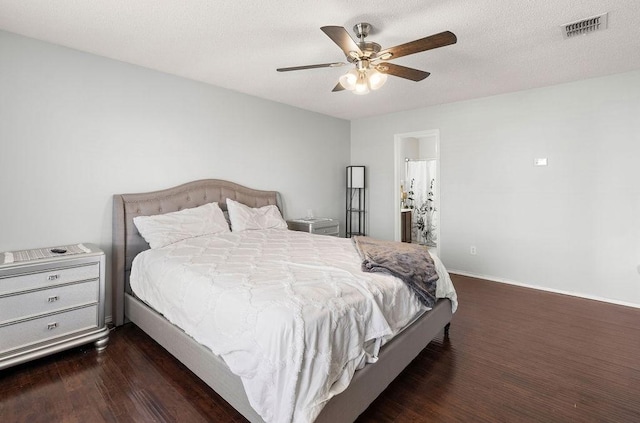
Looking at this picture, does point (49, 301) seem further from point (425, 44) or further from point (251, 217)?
point (425, 44)

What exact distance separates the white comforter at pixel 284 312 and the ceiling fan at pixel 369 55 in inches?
54.4

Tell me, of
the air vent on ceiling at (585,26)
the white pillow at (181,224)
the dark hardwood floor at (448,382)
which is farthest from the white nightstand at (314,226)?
the air vent on ceiling at (585,26)

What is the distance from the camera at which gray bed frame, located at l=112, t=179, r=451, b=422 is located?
1.60 m

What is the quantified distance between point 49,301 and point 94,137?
57.6 inches

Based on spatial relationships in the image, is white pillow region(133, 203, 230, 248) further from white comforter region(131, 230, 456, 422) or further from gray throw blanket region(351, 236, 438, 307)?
gray throw blanket region(351, 236, 438, 307)

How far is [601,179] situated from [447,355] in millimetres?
2848

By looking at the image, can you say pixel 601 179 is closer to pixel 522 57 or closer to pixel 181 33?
pixel 522 57

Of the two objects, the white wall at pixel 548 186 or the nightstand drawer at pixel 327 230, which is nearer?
the white wall at pixel 548 186

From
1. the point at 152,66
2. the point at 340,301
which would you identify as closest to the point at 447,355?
the point at 340,301

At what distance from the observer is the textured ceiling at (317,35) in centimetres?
211

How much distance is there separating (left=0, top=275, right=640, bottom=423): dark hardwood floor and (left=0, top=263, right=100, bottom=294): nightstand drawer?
0.60 metres

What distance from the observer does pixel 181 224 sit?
311 centimetres

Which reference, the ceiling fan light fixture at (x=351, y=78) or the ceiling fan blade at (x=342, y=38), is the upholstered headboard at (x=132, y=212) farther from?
the ceiling fan blade at (x=342, y=38)

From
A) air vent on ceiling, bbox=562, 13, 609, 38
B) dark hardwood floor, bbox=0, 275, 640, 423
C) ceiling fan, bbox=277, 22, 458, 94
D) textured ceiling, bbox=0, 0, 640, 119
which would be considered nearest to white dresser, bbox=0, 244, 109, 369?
dark hardwood floor, bbox=0, 275, 640, 423
